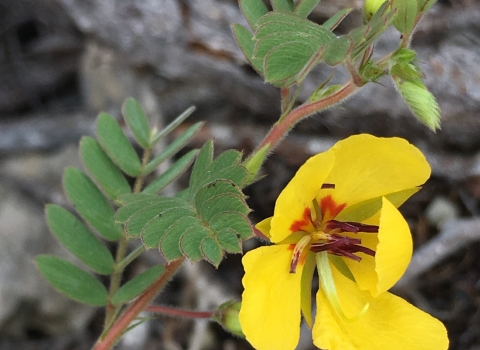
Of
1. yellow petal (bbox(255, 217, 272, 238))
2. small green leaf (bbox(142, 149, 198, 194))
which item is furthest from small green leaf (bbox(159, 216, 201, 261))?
small green leaf (bbox(142, 149, 198, 194))

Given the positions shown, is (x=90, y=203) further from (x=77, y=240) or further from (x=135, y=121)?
(x=135, y=121)

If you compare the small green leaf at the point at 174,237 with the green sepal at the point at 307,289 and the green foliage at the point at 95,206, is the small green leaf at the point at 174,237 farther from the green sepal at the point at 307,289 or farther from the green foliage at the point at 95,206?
the green foliage at the point at 95,206

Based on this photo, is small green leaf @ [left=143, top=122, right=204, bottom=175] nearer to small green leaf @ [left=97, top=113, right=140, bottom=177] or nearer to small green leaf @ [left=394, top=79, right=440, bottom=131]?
small green leaf @ [left=97, top=113, right=140, bottom=177]

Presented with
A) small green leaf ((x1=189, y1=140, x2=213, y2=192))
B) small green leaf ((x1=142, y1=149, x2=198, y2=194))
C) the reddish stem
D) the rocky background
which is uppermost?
the reddish stem

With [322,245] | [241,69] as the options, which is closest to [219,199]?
[322,245]

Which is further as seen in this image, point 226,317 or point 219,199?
point 226,317

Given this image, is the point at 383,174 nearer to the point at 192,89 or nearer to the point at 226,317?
the point at 226,317
